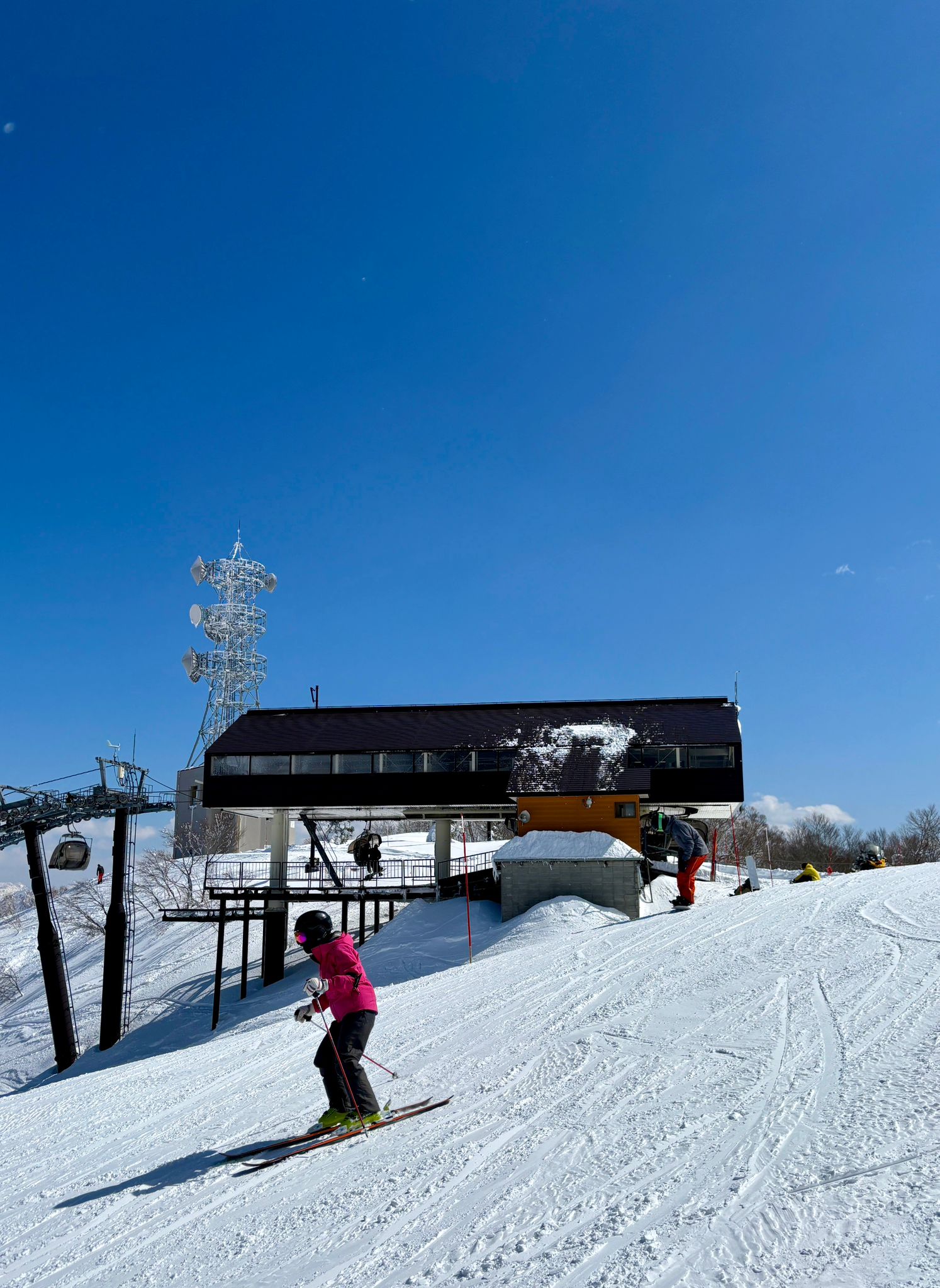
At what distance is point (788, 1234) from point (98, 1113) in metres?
6.78

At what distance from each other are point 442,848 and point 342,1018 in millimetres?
28534

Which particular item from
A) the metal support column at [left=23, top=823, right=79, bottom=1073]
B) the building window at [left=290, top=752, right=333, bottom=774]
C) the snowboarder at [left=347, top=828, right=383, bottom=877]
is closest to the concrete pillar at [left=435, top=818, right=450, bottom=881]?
→ the snowboarder at [left=347, top=828, right=383, bottom=877]

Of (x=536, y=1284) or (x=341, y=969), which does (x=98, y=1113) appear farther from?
(x=536, y=1284)

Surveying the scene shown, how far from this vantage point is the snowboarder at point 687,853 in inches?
679

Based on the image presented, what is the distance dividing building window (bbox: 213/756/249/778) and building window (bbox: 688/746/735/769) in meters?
16.7

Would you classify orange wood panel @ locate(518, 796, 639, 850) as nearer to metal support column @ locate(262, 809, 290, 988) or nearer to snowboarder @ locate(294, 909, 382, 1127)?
metal support column @ locate(262, 809, 290, 988)

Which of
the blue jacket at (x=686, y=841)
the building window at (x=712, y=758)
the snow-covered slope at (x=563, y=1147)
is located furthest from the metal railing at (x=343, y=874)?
the snow-covered slope at (x=563, y=1147)

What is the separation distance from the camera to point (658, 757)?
104 feet

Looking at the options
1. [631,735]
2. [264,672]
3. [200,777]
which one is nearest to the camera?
[631,735]

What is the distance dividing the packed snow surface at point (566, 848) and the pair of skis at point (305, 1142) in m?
18.6

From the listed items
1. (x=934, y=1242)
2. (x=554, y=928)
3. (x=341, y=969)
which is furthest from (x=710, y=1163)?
(x=554, y=928)

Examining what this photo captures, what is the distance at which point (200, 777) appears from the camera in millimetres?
55812

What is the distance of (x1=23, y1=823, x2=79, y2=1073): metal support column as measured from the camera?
27141 mm

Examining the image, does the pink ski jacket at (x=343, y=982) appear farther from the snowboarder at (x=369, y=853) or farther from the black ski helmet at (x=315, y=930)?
the snowboarder at (x=369, y=853)
